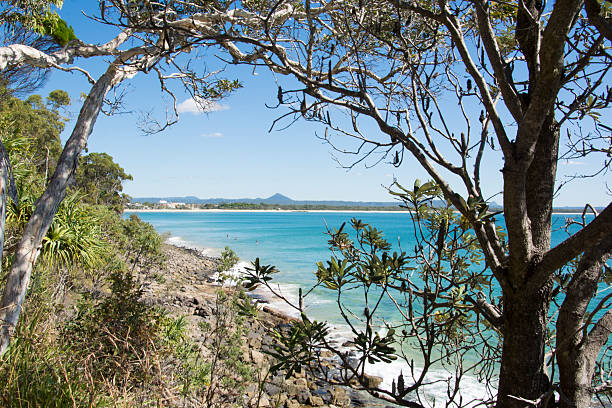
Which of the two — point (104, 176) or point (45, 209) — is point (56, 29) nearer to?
point (45, 209)

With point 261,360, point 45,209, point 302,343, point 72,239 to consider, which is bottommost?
point 261,360

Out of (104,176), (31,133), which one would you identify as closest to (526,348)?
(31,133)

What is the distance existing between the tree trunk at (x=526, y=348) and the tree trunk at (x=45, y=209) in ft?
14.8

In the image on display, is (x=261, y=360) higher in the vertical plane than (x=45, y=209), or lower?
Result: lower

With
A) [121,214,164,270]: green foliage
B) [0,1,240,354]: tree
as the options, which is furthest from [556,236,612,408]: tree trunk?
[121,214,164,270]: green foliage

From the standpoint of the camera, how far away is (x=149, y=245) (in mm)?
9984

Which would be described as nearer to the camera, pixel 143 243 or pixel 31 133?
pixel 143 243

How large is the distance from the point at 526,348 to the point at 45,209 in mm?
5268

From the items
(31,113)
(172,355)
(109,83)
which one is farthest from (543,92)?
(31,113)

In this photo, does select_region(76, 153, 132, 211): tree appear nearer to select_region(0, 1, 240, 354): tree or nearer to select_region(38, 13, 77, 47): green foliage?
select_region(38, 13, 77, 47): green foliage

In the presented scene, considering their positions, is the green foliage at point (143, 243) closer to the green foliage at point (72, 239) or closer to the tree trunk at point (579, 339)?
the green foliage at point (72, 239)

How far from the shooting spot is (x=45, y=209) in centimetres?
485

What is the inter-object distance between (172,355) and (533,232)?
4.86 m

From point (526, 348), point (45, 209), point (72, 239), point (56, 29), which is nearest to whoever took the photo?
point (526, 348)
